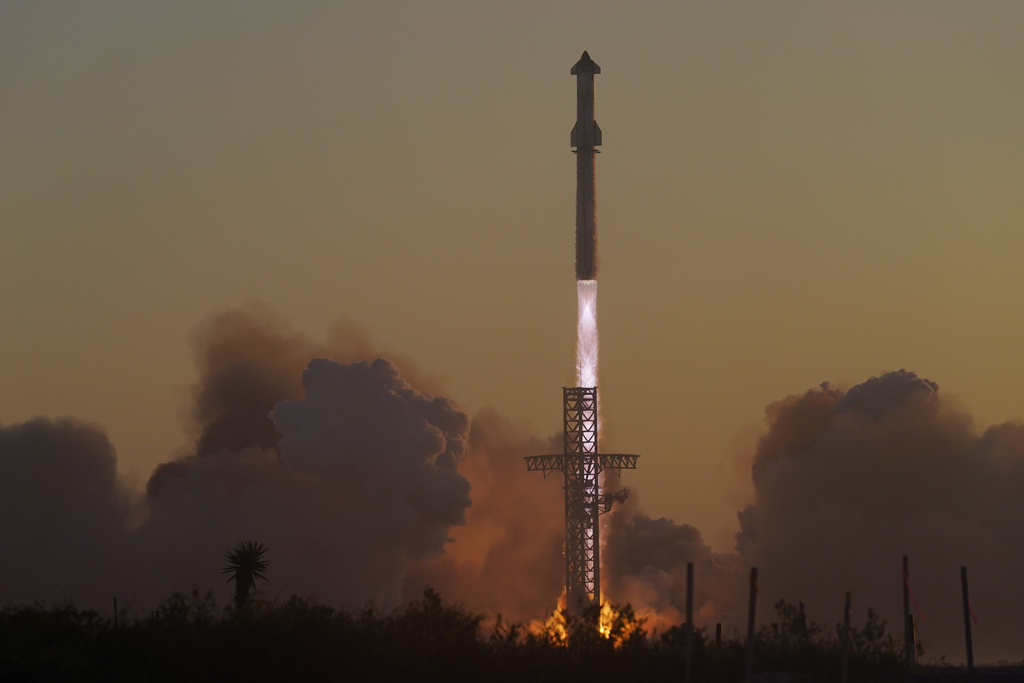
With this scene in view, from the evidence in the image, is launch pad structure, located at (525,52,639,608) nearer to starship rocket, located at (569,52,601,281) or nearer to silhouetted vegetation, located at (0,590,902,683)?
starship rocket, located at (569,52,601,281)

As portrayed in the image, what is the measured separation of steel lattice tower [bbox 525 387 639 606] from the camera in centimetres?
14388

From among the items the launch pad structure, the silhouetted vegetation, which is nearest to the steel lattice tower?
the launch pad structure

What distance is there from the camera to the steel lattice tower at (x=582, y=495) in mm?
143875

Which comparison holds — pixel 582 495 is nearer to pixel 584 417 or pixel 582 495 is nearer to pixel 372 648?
pixel 584 417

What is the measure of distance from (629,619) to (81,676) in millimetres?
24840

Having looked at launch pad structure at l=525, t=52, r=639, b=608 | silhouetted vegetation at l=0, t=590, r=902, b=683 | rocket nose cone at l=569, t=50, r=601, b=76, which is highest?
rocket nose cone at l=569, t=50, r=601, b=76

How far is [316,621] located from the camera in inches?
3054

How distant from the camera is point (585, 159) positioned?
142 metres

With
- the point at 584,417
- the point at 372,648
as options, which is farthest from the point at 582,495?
the point at 372,648

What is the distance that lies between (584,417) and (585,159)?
2101 centimetres

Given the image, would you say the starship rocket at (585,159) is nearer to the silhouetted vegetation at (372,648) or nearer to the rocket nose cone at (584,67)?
the rocket nose cone at (584,67)

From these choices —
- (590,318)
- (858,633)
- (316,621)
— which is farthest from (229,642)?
(590,318)

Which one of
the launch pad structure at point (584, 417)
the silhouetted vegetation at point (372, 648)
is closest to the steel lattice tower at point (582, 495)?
the launch pad structure at point (584, 417)

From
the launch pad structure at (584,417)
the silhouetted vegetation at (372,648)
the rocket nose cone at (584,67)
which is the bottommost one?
the silhouetted vegetation at (372,648)
